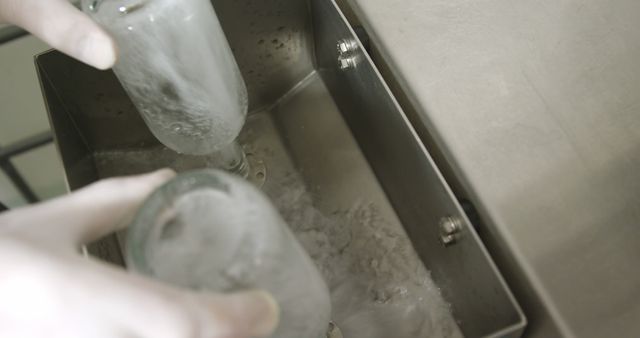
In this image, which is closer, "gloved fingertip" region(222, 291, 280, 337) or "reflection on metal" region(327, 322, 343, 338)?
"gloved fingertip" region(222, 291, 280, 337)

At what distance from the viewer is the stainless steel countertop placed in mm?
298

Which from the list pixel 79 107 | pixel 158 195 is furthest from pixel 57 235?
pixel 79 107

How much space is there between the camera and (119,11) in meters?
0.36

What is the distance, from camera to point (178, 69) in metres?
0.39

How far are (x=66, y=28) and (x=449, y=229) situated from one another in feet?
0.96

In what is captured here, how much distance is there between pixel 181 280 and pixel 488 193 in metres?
0.20

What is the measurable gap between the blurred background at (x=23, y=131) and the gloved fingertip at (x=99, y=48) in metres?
0.33

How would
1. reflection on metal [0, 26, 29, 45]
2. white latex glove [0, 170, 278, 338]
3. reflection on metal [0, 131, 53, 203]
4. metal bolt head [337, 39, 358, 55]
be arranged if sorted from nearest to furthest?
1. white latex glove [0, 170, 278, 338]
2. metal bolt head [337, 39, 358, 55]
3. reflection on metal [0, 26, 29, 45]
4. reflection on metal [0, 131, 53, 203]

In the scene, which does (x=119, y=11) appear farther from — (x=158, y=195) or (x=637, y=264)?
(x=637, y=264)

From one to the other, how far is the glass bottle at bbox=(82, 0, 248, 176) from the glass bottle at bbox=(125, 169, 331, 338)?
0.55ft

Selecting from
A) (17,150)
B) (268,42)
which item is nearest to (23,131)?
(17,150)

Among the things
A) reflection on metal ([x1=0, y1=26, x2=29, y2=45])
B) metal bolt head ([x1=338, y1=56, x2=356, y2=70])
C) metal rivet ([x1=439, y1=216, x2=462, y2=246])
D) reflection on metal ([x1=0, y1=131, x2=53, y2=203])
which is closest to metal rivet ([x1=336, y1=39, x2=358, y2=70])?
metal bolt head ([x1=338, y1=56, x2=356, y2=70])

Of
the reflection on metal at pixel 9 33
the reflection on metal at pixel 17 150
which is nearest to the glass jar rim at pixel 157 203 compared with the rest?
the reflection on metal at pixel 9 33

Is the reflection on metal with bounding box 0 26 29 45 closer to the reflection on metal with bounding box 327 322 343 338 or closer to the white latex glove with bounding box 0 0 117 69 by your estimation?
the white latex glove with bounding box 0 0 117 69
